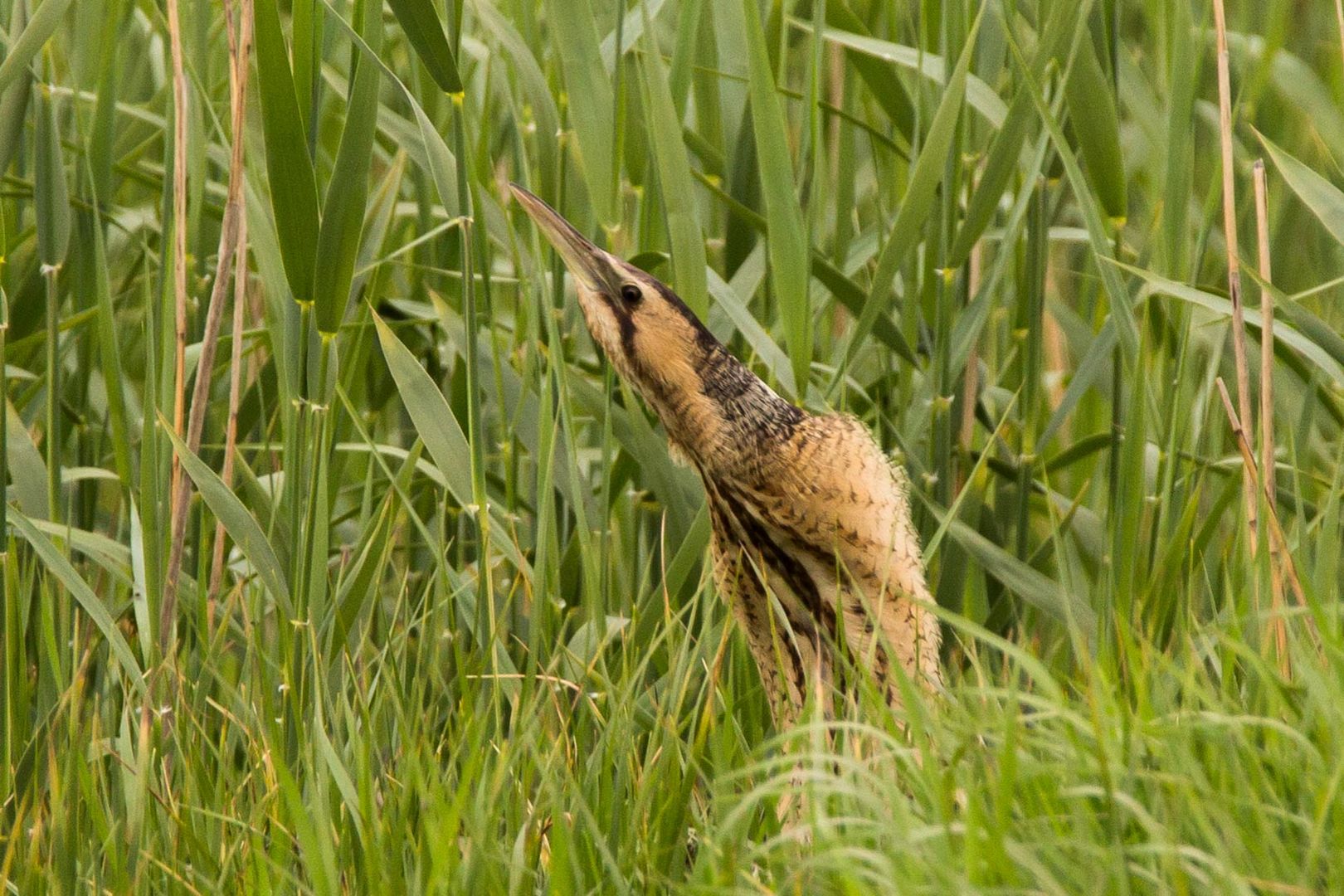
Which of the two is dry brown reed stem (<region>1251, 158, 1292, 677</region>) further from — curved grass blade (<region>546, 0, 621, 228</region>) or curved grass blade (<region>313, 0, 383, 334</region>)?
curved grass blade (<region>313, 0, 383, 334</region>)

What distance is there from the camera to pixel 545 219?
7.23 feet

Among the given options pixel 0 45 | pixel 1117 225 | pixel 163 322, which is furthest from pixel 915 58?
pixel 0 45

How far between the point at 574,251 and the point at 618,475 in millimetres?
573

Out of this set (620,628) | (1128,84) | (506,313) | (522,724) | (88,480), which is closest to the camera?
(522,724)

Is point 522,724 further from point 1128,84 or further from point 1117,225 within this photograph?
point 1128,84

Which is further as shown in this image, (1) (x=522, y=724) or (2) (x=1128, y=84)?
(2) (x=1128, y=84)

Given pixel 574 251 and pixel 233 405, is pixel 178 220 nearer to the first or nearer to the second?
pixel 233 405

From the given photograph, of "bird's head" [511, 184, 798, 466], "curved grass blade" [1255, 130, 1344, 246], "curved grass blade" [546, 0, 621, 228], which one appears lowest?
"bird's head" [511, 184, 798, 466]

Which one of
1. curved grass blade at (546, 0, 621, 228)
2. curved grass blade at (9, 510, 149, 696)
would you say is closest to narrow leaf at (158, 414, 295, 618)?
curved grass blade at (9, 510, 149, 696)

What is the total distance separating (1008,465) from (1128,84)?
0.63 m

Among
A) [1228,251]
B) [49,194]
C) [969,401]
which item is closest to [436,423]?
Result: [49,194]

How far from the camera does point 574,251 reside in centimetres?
221

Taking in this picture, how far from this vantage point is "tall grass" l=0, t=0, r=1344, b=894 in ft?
5.49

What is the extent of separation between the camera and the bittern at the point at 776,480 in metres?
2.15
